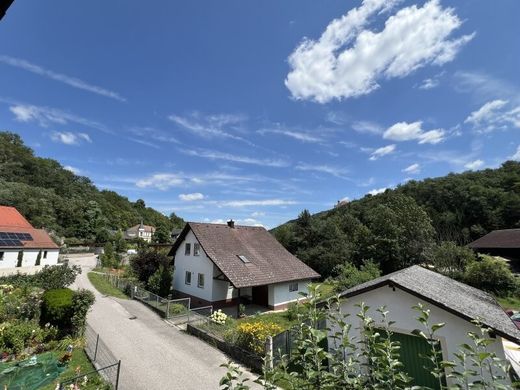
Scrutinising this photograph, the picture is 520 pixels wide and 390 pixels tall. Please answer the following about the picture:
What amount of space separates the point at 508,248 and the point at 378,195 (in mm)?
29480

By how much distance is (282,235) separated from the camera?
44.0 m

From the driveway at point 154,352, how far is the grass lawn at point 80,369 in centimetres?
94

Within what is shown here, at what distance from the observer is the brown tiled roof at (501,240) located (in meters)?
40.1

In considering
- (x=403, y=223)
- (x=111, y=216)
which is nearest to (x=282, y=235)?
(x=403, y=223)

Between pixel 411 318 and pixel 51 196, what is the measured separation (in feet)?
253

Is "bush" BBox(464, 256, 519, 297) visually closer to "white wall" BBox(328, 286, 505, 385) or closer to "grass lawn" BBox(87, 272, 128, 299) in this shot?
"white wall" BBox(328, 286, 505, 385)

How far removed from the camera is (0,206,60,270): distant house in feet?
98.3

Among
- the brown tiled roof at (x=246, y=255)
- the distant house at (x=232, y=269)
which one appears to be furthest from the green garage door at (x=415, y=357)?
the brown tiled roof at (x=246, y=255)

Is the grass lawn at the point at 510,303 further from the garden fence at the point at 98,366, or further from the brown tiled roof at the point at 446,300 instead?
the garden fence at the point at 98,366

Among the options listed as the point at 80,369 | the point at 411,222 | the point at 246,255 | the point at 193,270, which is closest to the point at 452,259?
the point at 411,222

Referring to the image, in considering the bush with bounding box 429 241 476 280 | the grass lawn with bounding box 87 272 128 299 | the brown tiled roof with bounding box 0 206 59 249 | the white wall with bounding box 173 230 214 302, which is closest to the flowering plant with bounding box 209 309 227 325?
the white wall with bounding box 173 230 214 302

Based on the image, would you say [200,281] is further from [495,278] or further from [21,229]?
[21,229]

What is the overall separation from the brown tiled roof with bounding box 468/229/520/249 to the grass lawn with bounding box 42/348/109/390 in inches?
1991

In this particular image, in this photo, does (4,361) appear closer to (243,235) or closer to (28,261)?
(243,235)
